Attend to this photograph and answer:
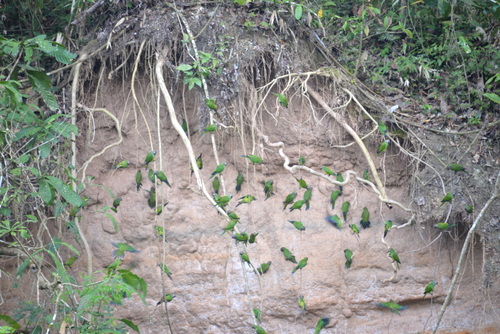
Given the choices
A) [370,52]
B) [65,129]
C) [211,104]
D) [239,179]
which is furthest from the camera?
[370,52]

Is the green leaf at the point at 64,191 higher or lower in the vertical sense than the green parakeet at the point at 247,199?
higher

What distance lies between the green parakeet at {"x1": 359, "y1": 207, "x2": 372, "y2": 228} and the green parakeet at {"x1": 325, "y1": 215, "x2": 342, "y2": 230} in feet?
0.59

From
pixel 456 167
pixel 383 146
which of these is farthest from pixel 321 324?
pixel 456 167

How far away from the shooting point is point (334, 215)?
4219 millimetres

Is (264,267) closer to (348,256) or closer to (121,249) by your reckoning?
(348,256)

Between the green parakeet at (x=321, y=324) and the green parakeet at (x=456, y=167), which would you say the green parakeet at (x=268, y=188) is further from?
the green parakeet at (x=456, y=167)

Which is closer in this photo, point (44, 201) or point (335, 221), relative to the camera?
point (44, 201)

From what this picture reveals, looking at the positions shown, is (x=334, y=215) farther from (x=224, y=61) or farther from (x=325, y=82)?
(x=224, y=61)

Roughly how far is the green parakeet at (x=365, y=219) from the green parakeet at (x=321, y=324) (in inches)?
30.7

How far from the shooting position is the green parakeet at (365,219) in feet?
13.7

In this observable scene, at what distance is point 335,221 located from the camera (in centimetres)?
423

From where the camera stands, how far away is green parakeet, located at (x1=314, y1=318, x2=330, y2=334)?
4.06 metres

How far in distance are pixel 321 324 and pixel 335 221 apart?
784 mm

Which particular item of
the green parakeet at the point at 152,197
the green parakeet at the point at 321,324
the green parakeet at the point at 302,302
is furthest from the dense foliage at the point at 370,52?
the green parakeet at the point at 321,324
